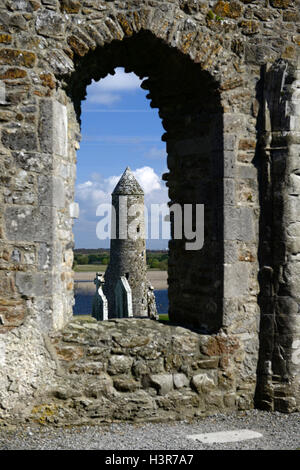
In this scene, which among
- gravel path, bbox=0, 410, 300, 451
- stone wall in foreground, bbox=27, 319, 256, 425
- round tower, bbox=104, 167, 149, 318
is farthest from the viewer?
round tower, bbox=104, 167, 149, 318

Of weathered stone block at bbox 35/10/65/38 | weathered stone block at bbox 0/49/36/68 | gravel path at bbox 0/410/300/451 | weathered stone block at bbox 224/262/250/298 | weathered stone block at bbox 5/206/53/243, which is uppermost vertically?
weathered stone block at bbox 35/10/65/38

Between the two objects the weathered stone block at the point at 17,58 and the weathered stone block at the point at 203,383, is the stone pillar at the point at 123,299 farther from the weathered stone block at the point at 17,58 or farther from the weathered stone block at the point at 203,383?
the weathered stone block at the point at 17,58

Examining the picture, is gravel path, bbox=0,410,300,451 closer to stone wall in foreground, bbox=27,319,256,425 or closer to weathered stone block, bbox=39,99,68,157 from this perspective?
stone wall in foreground, bbox=27,319,256,425

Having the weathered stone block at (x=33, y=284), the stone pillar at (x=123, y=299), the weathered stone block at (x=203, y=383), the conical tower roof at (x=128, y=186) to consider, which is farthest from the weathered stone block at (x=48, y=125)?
the conical tower roof at (x=128, y=186)

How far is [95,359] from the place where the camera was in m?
4.91

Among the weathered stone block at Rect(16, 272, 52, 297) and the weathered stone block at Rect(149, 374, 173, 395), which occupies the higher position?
the weathered stone block at Rect(16, 272, 52, 297)

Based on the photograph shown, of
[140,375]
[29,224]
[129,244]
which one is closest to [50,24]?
[29,224]

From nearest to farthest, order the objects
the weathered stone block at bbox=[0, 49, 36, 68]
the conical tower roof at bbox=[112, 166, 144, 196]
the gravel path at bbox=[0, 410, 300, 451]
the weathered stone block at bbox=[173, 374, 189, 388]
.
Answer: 1. the gravel path at bbox=[0, 410, 300, 451]
2. the weathered stone block at bbox=[0, 49, 36, 68]
3. the weathered stone block at bbox=[173, 374, 189, 388]
4. the conical tower roof at bbox=[112, 166, 144, 196]

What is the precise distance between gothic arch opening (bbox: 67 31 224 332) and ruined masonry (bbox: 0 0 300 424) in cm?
2

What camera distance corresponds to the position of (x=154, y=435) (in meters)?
4.59

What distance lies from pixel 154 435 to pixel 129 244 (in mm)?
16537

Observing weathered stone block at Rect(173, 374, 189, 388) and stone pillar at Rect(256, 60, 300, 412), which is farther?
stone pillar at Rect(256, 60, 300, 412)

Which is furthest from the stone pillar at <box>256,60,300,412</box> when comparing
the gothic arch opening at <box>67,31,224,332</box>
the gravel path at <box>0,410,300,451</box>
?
the gothic arch opening at <box>67,31,224,332</box>

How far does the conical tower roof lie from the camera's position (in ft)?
67.7
